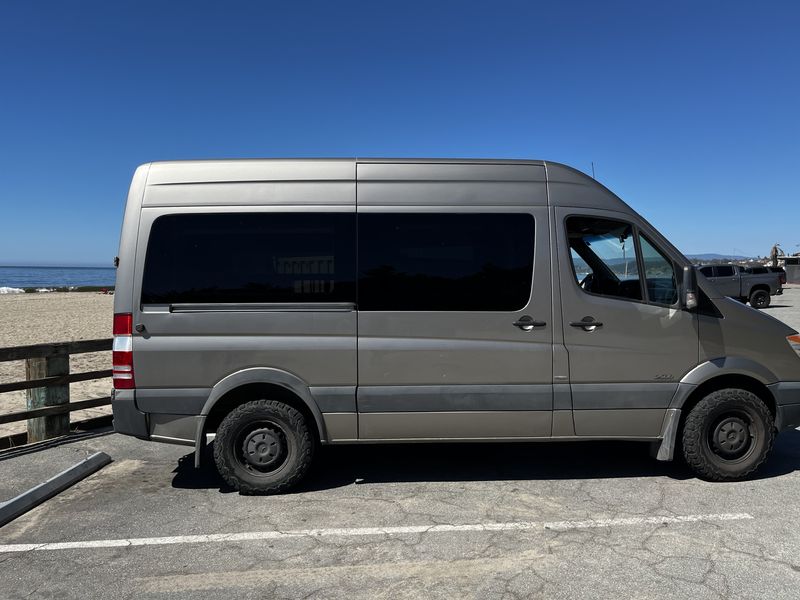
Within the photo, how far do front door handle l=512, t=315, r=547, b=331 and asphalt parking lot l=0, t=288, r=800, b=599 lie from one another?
Answer: 1322 mm

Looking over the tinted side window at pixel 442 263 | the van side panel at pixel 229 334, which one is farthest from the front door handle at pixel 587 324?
the van side panel at pixel 229 334

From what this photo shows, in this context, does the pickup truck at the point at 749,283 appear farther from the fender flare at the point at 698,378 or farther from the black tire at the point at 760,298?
the fender flare at the point at 698,378

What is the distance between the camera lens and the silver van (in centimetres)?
432

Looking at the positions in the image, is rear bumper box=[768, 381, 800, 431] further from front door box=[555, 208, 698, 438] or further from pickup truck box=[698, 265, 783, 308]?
pickup truck box=[698, 265, 783, 308]

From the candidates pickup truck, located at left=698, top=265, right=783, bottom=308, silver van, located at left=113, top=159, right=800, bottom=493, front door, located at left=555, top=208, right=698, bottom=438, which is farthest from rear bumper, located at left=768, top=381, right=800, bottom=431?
pickup truck, located at left=698, top=265, right=783, bottom=308

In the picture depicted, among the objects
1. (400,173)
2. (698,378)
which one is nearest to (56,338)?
(400,173)

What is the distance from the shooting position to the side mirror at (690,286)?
438 cm

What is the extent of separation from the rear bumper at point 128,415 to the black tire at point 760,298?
2494 cm

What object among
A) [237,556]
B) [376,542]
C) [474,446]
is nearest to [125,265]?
[237,556]

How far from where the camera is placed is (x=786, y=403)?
459 centimetres

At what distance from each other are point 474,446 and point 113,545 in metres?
3.37

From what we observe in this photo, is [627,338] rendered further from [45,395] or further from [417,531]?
[45,395]

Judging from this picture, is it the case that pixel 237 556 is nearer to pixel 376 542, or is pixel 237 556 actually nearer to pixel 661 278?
pixel 376 542

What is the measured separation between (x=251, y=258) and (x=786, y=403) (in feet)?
14.8
